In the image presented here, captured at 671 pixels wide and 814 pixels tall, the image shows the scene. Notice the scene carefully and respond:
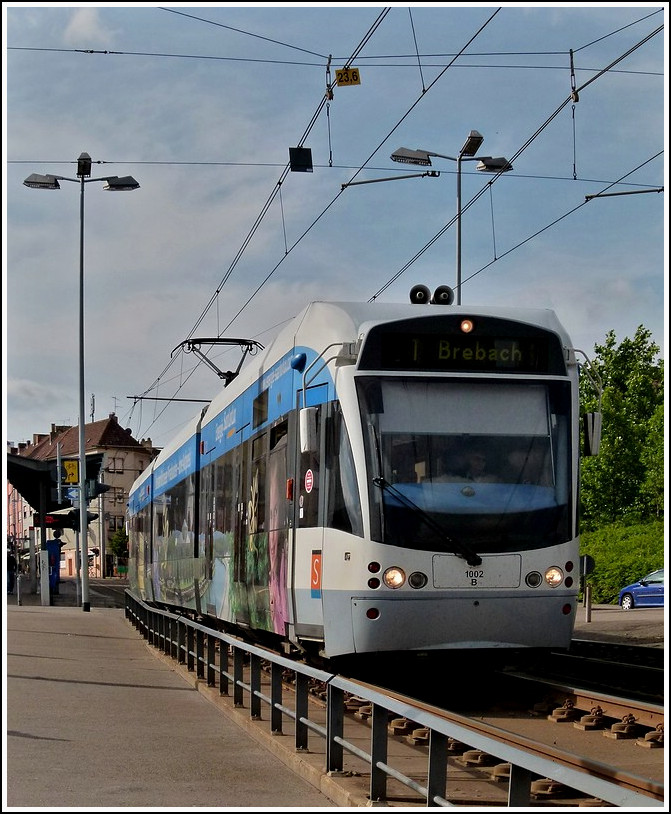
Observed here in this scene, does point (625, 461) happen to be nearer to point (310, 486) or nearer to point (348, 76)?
point (348, 76)

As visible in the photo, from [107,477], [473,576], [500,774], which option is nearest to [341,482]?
[473,576]

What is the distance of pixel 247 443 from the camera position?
16.4 meters

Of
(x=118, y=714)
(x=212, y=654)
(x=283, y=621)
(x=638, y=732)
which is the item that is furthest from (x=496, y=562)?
(x=212, y=654)

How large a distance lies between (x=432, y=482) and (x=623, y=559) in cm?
3238

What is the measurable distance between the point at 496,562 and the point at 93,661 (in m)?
10.2

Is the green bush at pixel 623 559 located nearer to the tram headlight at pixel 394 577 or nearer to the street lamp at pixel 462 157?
the street lamp at pixel 462 157

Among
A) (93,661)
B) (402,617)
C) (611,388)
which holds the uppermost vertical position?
(611,388)

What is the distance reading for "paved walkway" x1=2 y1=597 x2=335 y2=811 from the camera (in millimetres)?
8109

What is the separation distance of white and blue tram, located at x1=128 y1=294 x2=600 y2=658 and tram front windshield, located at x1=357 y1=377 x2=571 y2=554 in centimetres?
1

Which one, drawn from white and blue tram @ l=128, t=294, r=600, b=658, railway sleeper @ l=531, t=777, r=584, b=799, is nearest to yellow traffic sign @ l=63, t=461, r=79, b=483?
white and blue tram @ l=128, t=294, r=600, b=658

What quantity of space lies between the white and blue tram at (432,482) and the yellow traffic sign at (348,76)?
15.6ft

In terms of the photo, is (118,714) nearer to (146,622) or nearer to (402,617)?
(402,617)

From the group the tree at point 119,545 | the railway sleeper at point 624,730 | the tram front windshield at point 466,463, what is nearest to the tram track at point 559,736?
the railway sleeper at point 624,730

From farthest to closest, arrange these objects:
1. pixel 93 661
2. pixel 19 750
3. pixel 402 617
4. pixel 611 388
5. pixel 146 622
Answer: pixel 611 388
pixel 146 622
pixel 93 661
pixel 402 617
pixel 19 750
